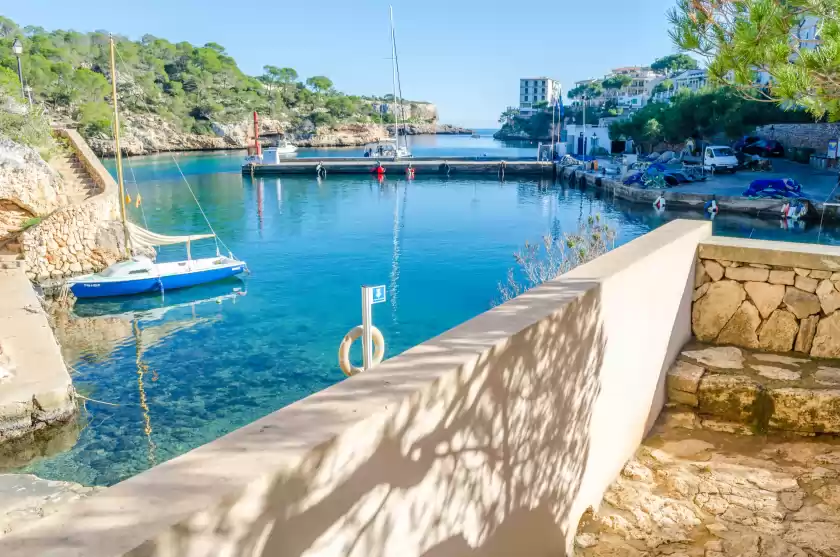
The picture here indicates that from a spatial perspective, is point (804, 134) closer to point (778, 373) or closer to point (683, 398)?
point (778, 373)

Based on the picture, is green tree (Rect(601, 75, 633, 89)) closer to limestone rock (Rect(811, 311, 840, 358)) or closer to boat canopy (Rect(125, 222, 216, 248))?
boat canopy (Rect(125, 222, 216, 248))

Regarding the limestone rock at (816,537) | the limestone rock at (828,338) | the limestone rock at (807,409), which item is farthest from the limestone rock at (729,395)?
the limestone rock at (816,537)

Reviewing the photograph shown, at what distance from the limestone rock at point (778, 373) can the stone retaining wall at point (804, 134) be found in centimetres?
3672

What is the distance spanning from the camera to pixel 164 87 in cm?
8888

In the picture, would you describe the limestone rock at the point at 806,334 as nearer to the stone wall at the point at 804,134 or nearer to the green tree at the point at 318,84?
the stone wall at the point at 804,134

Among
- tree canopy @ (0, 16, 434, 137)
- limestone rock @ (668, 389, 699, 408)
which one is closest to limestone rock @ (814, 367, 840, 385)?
limestone rock @ (668, 389, 699, 408)

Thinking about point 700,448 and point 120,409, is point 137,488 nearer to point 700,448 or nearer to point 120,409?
point 700,448

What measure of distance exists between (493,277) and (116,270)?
36.2ft

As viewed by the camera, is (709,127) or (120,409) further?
(709,127)

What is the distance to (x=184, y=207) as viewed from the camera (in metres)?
35.5

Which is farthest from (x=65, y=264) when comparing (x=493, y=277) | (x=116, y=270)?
(x=493, y=277)

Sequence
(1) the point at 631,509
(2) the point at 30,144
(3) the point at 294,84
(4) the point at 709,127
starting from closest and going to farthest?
(1) the point at 631,509
(2) the point at 30,144
(4) the point at 709,127
(3) the point at 294,84

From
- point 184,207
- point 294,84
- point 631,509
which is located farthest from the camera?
point 294,84

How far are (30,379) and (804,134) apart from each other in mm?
40935
